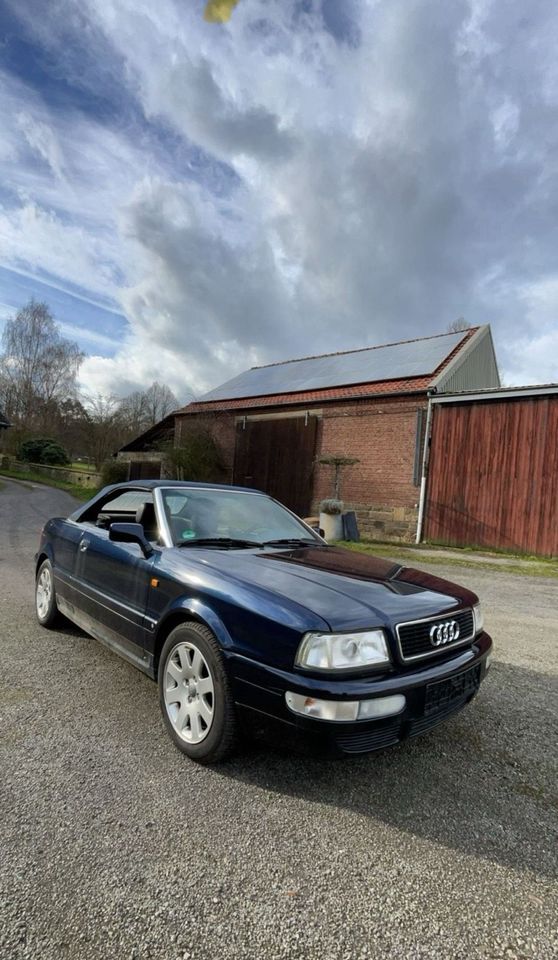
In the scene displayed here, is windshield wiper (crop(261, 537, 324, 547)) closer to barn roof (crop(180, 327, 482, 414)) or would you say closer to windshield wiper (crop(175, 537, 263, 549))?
windshield wiper (crop(175, 537, 263, 549))

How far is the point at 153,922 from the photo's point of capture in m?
1.62

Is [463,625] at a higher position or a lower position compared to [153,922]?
higher

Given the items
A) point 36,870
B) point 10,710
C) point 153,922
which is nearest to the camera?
point 153,922

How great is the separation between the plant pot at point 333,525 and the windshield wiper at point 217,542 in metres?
9.98

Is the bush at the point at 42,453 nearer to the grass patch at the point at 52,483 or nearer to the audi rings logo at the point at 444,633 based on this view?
the grass patch at the point at 52,483

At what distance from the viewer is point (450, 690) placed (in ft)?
8.23

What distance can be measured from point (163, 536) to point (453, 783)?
2085 mm

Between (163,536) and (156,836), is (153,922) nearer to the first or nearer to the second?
(156,836)

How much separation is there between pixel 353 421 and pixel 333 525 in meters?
4.33

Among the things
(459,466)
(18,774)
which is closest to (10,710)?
(18,774)

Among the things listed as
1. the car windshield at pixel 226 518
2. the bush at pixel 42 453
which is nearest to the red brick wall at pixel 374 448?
the car windshield at pixel 226 518

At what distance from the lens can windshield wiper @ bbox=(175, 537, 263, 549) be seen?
3.24 meters

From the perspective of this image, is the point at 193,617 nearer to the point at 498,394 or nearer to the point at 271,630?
the point at 271,630

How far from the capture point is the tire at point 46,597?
4.56 m
